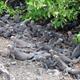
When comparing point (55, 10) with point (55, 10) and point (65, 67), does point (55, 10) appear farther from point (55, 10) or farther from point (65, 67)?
point (65, 67)

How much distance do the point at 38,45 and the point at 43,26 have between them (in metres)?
0.77

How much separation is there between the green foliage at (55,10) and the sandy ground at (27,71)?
2.19 ft

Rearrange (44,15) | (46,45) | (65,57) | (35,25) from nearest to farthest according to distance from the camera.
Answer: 1. (65,57)
2. (46,45)
3. (44,15)
4. (35,25)

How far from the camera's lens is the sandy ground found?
3467 mm

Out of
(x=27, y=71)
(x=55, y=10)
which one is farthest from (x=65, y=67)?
Result: (x=55, y=10)

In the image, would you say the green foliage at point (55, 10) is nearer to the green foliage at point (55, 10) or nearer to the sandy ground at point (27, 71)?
the green foliage at point (55, 10)

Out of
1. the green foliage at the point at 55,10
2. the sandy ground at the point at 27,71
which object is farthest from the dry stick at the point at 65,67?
the green foliage at the point at 55,10

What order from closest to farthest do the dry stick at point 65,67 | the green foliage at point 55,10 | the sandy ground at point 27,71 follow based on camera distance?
the sandy ground at point 27,71
the dry stick at point 65,67
the green foliage at point 55,10

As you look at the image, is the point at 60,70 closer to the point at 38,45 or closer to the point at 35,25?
the point at 38,45

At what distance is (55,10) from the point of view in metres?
4.06

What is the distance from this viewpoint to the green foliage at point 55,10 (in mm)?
4000

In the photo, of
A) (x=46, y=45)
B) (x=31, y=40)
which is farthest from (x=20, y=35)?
(x=46, y=45)

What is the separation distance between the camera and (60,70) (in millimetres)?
3680

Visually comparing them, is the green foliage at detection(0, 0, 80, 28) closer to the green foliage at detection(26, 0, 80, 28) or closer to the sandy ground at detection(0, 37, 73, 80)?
the green foliage at detection(26, 0, 80, 28)
